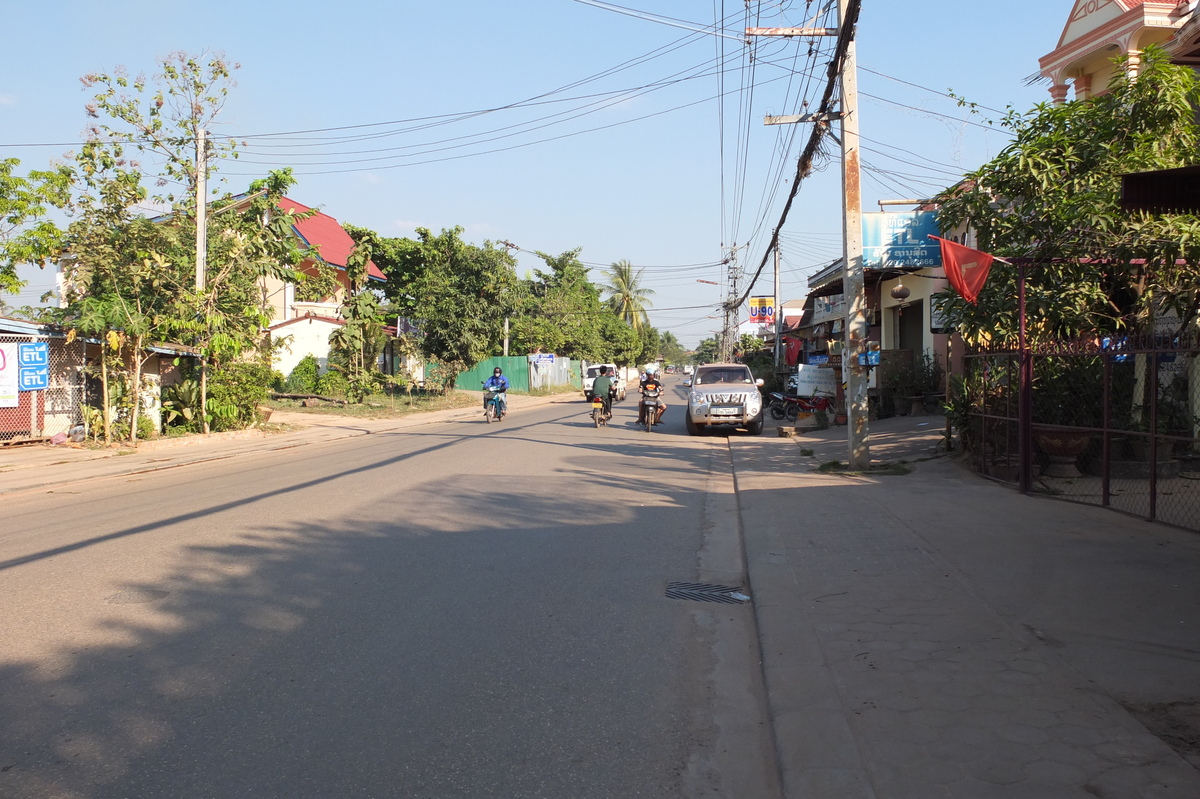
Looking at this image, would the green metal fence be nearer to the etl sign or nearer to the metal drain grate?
the etl sign

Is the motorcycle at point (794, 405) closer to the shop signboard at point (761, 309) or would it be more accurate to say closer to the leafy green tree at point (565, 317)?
the shop signboard at point (761, 309)

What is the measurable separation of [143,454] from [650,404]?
12.3 meters

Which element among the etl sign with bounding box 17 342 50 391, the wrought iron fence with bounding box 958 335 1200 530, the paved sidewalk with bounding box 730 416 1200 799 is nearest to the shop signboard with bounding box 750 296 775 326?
the wrought iron fence with bounding box 958 335 1200 530

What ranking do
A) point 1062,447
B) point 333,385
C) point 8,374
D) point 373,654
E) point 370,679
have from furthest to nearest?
point 333,385 → point 8,374 → point 1062,447 → point 373,654 → point 370,679

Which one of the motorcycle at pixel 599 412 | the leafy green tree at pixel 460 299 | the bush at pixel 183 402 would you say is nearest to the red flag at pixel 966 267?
the motorcycle at pixel 599 412

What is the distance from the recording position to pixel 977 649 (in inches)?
195

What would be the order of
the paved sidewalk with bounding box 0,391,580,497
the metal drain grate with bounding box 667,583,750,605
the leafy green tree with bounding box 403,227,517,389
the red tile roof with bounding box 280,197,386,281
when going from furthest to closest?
the red tile roof with bounding box 280,197,386,281, the leafy green tree with bounding box 403,227,517,389, the paved sidewalk with bounding box 0,391,580,497, the metal drain grate with bounding box 667,583,750,605

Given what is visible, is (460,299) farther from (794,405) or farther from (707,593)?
(707,593)

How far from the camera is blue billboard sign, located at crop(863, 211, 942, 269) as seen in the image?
47.5ft

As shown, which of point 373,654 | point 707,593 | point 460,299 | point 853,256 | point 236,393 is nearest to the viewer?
point 373,654

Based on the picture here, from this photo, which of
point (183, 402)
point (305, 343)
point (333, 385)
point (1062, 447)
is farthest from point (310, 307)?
point (1062, 447)

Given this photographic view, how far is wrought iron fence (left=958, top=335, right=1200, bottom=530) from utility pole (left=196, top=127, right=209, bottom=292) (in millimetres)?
15818

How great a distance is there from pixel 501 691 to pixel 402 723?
0.58 meters

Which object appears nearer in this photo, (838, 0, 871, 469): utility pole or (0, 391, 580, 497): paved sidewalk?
(838, 0, 871, 469): utility pole
